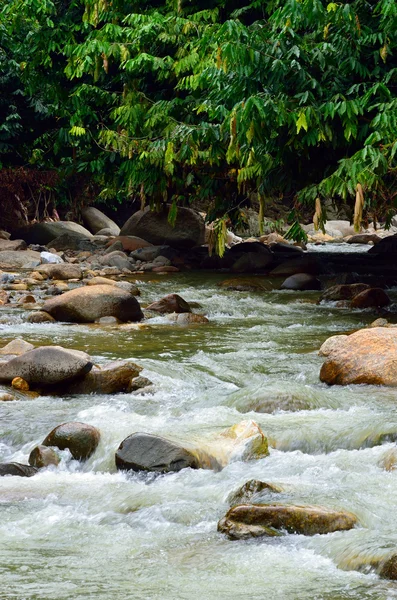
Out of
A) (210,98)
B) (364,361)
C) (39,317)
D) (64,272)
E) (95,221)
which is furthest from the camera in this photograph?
(95,221)

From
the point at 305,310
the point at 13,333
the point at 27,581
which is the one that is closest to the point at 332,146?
the point at 305,310

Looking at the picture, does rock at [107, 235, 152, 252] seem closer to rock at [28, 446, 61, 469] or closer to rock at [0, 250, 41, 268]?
rock at [0, 250, 41, 268]

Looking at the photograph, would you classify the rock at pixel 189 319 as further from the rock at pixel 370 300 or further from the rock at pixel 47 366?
the rock at pixel 47 366

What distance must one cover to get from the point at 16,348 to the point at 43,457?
116 inches

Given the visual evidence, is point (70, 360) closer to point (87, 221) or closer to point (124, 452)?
point (124, 452)

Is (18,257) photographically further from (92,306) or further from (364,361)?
(364,361)

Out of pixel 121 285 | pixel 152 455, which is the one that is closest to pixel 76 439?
pixel 152 455

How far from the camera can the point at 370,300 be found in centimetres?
1234

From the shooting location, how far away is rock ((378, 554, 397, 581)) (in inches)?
148

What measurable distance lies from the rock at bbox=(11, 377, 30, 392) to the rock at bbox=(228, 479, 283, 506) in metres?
2.97

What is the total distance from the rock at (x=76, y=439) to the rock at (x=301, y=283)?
9.06m

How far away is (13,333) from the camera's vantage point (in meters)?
9.88

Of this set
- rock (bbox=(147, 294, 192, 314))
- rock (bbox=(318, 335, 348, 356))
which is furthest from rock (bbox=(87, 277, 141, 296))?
rock (bbox=(318, 335, 348, 356))

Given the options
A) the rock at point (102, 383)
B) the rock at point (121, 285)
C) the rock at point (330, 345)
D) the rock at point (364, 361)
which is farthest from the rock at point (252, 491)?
the rock at point (121, 285)
